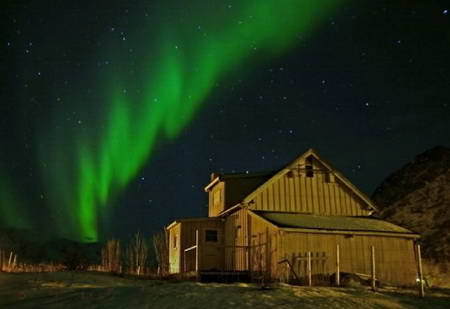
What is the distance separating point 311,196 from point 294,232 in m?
5.79

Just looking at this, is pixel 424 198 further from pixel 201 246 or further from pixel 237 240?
pixel 201 246

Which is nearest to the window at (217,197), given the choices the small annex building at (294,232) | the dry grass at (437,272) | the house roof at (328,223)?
the small annex building at (294,232)

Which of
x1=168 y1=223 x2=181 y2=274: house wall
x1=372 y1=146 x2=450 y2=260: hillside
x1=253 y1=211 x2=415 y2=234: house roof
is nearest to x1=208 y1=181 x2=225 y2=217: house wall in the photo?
x1=168 y1=223 x2=181 y2=274: house wall

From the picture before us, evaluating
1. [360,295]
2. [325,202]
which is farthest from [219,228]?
[360,295]

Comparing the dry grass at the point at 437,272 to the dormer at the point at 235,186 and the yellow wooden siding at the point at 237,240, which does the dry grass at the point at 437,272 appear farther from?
the yellow wooden siding at the point at 237,240

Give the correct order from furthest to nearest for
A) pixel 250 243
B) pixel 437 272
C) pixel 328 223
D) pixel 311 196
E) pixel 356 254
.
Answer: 1. pixel 437 272
2. pixel 311 196
3. pixel 250 243
4. pixel 328 223
5. pixel 356 254

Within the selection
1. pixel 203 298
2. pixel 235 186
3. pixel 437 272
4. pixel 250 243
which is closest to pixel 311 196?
pixel 250 243

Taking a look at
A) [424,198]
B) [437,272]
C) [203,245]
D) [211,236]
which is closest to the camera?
[203,245]

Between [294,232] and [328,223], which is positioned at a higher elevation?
[328,223]

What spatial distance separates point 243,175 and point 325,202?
18.5ft

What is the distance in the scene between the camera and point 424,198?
55750 millimetres

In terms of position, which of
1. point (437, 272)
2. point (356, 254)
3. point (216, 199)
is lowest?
point (437, 272)

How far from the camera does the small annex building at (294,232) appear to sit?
980 inches

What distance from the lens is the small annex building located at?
24891 mm
